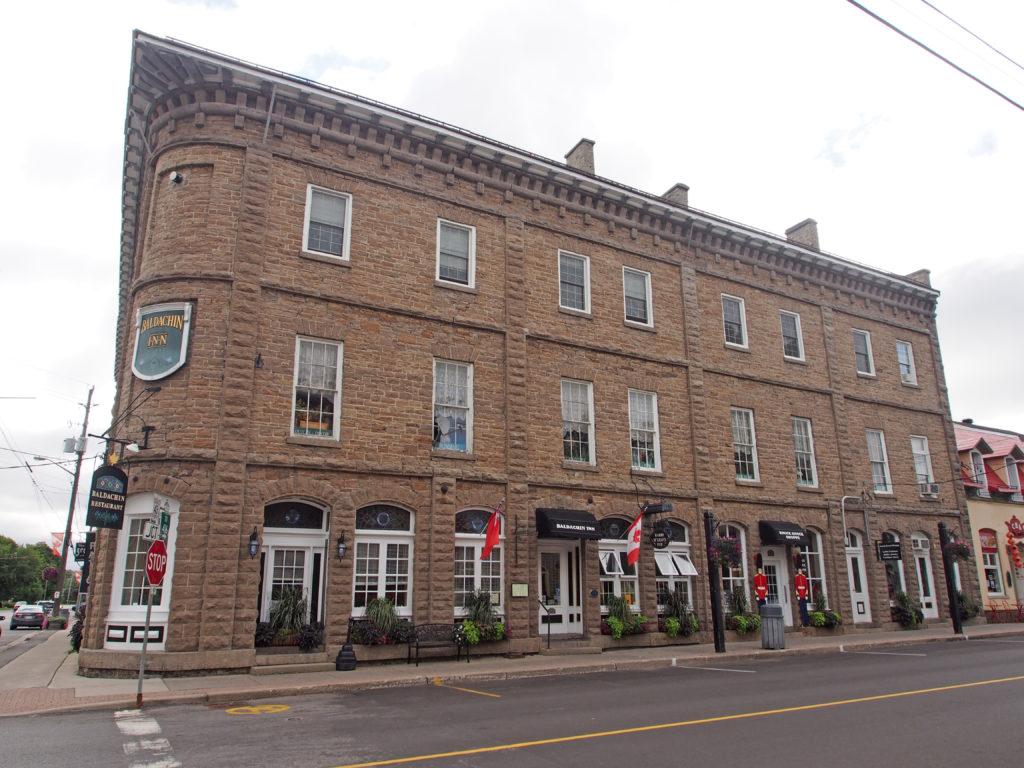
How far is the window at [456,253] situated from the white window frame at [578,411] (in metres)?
3.76

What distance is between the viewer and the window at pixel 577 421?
60.5 ft

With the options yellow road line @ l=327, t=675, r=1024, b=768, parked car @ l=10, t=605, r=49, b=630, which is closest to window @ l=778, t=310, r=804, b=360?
yellow road line @ l=327, t=675, r=1024, b=768

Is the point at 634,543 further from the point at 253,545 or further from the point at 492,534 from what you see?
the point at 253,545

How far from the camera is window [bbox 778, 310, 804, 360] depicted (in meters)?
23.7

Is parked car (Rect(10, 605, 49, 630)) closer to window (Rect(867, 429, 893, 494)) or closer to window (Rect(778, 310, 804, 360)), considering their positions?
window (Rect(778, 310, 804, 360))

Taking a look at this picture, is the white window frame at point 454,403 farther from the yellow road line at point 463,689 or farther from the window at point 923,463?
the window at point 923,463

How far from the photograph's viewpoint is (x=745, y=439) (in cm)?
2166

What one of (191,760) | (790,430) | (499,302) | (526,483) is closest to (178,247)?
(499,302)

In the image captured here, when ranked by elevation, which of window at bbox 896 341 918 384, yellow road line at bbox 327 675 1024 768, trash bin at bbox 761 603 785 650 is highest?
window at bbox 896 341 918 384

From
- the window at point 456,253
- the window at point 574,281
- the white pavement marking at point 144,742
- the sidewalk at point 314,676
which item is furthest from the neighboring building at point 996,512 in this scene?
the white pavement marking at point 144,742

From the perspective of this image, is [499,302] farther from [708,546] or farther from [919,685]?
[919,685]

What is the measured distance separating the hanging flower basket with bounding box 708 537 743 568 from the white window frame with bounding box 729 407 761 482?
2.82 metres

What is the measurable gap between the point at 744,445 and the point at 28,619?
40.9 m

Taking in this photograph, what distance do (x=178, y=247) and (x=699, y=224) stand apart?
14644 millimetres
